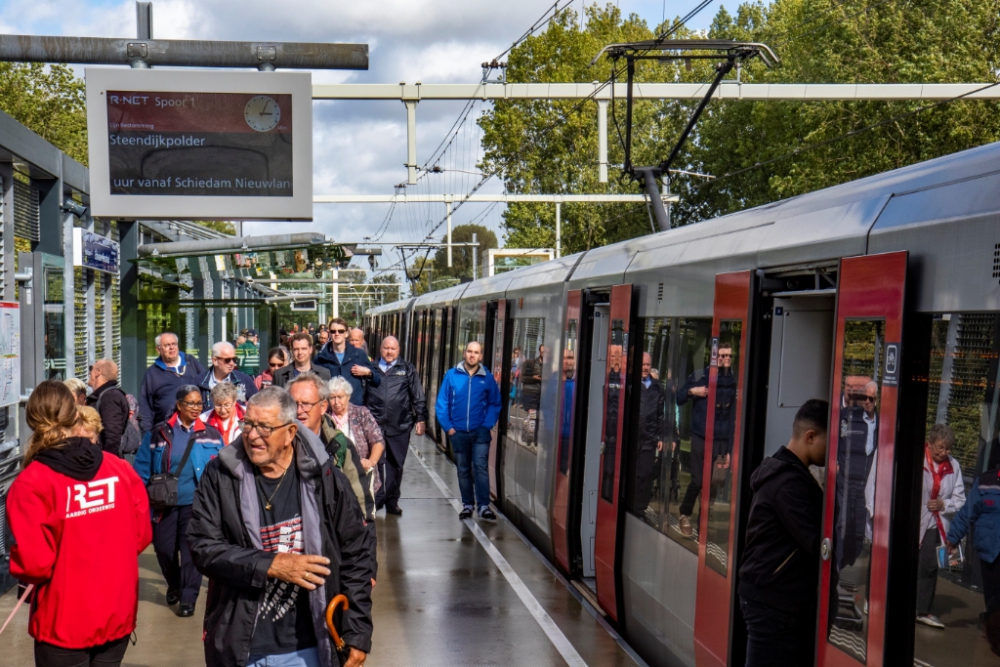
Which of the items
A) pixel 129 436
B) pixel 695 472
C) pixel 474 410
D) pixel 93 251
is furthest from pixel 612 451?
pixel 93 251

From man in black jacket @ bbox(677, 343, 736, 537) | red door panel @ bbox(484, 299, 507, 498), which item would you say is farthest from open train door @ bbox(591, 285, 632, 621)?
red door panel @ bbox(484, 299, 507, 498)

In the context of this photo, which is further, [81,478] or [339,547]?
[81,478]

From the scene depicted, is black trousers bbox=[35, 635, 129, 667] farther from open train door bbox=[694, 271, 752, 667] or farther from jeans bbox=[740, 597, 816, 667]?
open train door bbox=[694, 271, 752, 667]

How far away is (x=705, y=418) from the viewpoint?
21.6 feet

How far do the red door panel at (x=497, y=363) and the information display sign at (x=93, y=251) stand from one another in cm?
440

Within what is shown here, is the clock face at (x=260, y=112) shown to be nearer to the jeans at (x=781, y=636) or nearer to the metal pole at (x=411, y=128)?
the metal pole at (x=411, y=128)

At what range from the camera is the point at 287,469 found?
459cm

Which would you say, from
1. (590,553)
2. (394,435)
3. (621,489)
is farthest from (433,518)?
(621,489)

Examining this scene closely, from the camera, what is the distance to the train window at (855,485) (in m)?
4.53

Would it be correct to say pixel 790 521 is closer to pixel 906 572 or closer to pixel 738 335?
pixel 906 572

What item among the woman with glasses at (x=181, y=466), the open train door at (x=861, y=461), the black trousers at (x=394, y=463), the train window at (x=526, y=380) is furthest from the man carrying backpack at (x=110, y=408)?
the open train door at (x=861, y=461)

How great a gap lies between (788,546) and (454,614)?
4184 millimetres

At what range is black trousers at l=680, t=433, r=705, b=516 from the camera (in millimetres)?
6668

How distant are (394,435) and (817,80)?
909 inches
